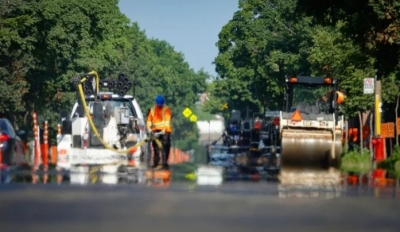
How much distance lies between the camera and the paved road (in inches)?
423

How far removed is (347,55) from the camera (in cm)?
3944

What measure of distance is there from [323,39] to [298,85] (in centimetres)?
1140

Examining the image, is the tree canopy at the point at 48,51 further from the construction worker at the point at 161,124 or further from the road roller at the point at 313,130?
the construction worker at the point at 161,124

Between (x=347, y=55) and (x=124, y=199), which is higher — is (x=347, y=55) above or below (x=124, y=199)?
above

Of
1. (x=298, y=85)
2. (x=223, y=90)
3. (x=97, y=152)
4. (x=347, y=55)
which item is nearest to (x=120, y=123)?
(x=97, y=152)

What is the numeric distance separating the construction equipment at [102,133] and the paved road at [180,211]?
11.9 metres

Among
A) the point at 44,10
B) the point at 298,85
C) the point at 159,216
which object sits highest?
the point at 44,10

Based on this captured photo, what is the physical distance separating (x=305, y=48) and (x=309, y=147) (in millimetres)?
37695

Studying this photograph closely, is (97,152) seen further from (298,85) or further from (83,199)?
(83,199)

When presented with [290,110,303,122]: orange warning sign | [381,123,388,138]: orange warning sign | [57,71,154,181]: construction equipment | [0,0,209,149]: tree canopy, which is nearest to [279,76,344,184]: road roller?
[290,110,303,122]: orange warning sign

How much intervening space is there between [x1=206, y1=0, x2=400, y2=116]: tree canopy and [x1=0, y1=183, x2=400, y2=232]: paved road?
10.5 metres

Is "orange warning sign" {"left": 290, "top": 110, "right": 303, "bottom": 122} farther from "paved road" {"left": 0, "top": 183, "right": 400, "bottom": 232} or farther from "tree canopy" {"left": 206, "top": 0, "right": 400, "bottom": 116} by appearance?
"paved road" {"left": 0, "top": 183, "right": 400, "bottom": 232}

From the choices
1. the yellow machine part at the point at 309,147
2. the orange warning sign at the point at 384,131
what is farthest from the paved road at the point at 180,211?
the orange warning sign at the point at 384,131

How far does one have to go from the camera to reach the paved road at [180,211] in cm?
1074
